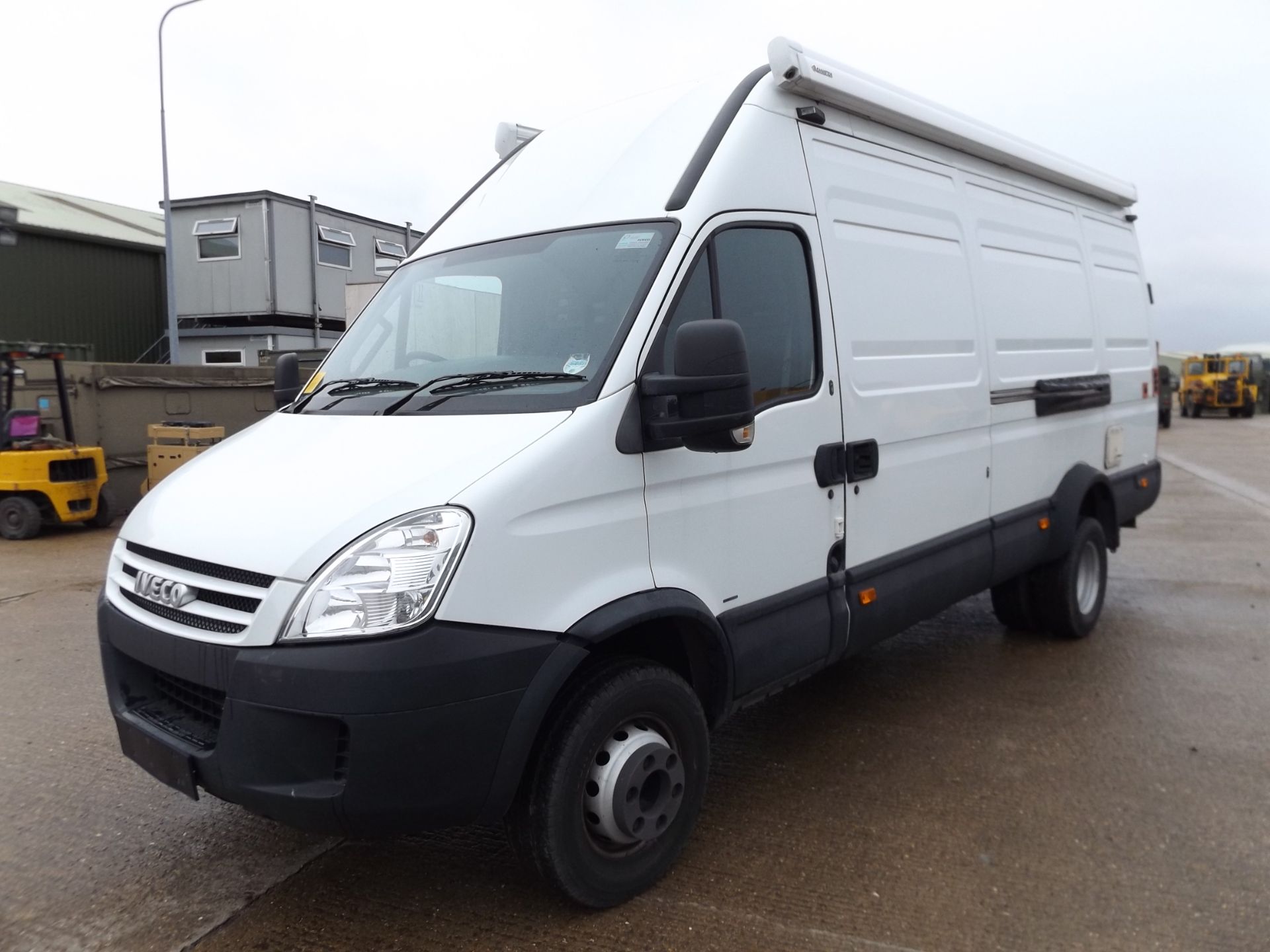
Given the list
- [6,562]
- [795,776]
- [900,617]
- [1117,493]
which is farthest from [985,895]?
[6,562]

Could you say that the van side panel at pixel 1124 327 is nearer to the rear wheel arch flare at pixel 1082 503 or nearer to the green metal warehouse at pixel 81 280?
the rear wheel arch flare at pixel 1082 503

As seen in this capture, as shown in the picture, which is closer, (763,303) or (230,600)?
(230,600)

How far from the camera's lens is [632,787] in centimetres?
311

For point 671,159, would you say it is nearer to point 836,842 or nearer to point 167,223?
point 836,842

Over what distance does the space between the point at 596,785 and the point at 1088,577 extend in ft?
14.1

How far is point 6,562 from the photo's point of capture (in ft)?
30.6

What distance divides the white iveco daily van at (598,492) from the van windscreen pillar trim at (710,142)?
0.01 metres

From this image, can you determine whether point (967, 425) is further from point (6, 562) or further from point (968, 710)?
point (6, 562)

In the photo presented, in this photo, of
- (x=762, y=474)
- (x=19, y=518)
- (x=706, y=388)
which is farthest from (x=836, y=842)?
(x=19, y=518)

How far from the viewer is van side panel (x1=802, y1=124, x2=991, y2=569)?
402 centimetres

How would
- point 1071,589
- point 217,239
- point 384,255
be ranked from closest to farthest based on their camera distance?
point 1071,589, point 217,239, point 384,255

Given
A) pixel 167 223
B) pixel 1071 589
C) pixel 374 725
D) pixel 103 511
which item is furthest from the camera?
pixel 167 223

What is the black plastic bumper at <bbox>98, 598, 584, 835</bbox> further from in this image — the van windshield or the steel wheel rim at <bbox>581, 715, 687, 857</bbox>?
the van windshield

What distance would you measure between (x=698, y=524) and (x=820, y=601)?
80 cm
